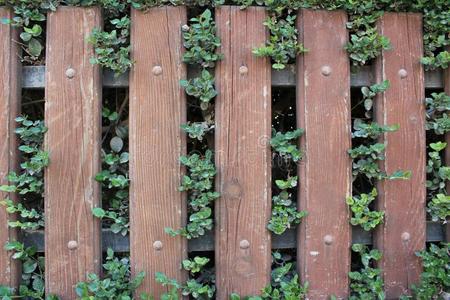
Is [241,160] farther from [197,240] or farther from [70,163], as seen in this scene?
[70,163]

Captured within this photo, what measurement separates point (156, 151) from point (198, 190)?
207mm

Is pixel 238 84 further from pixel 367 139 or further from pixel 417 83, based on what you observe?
pixel 417 83

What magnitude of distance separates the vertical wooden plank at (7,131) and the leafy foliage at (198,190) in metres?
0.58

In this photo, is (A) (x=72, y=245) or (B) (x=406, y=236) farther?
(B) (x=406, y=236)

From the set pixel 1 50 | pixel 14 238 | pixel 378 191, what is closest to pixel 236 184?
pixel 378 191

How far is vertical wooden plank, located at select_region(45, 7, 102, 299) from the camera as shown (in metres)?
1.71

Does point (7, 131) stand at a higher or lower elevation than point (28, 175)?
higher

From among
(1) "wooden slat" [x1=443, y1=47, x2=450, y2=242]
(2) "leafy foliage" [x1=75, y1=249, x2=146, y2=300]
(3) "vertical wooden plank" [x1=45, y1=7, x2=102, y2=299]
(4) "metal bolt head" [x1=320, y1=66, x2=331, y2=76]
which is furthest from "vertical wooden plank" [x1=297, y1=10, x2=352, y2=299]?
(3) "vertical wooden plank" [x1=45, y1=7, x2=102, y2=299]

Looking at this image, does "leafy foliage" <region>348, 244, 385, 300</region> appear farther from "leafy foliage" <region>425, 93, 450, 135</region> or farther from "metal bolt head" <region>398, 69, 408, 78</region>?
"metal bolt head" <region>398, 69, 408, 78</region>

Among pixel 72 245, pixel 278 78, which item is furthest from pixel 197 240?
pixel 278 78

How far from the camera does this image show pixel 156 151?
173 cm

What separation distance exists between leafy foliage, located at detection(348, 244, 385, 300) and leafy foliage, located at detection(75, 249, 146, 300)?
0.79 meters

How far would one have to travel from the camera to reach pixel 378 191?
6.00ft

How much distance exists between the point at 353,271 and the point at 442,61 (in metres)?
0.88
